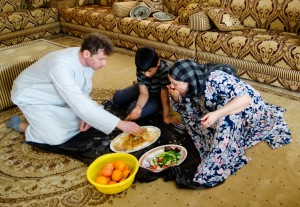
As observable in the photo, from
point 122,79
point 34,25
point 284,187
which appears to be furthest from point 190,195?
point 34,25

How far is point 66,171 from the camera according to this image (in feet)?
7.07

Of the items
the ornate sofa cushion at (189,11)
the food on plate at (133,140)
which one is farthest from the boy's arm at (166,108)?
the ornate sofa cushion at (189,11)

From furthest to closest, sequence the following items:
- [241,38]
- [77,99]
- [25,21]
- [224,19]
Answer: [25,21] < [224,19] < [241,38] < [77,99]

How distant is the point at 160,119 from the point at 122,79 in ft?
3.83

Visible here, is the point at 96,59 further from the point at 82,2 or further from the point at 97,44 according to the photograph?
the point at 82,2

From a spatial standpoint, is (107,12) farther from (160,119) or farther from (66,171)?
(66,171)

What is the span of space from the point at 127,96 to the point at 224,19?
4.74 feet

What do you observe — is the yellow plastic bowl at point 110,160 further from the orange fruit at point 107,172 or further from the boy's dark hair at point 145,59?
the boy's dark hair at point 145,59

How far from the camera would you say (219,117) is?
179 cm

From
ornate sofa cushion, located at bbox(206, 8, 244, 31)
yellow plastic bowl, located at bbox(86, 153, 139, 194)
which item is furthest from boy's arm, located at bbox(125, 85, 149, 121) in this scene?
ornate sofa cushion, located at bbox(206, 8, 244, 31)

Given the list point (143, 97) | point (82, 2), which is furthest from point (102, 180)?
point (82, 2)

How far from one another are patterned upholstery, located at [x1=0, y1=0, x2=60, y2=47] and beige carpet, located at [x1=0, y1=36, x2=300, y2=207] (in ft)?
10.6

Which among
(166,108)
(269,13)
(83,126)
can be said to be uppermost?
(269,13)

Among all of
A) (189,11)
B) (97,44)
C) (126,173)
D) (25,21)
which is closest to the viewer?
(126,173)
